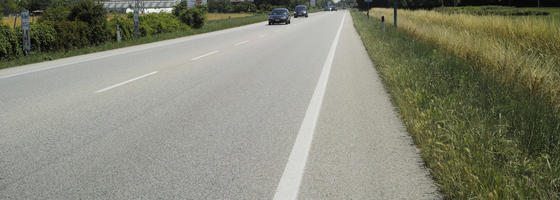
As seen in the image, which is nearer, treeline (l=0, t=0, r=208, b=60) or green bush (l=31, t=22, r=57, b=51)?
treeline (l=0, t=0, r=208, b=60)

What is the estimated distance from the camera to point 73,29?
60.3 ft

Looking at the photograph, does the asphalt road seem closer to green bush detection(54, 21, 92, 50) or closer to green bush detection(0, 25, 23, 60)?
green bush detection(0, 25, 23, 60)

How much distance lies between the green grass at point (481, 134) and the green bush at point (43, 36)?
1290 cm

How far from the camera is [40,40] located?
1648cm

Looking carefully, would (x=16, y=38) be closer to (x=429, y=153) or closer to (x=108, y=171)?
(x=108, y=171)

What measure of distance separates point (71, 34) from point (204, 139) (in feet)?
48.6

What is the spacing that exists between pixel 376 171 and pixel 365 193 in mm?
565

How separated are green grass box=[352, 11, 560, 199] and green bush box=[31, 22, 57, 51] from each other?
1290 cm

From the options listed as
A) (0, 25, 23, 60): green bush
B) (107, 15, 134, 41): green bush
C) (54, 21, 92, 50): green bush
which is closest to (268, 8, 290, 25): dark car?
(107, 15, 134, 41): green bush

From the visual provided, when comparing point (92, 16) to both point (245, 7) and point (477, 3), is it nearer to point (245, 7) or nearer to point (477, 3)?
point (477, 3)

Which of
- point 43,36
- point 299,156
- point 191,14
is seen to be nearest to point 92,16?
point 43,36

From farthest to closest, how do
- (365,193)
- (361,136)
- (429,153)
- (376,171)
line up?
(361,136) < (429,153) < (376,171) < (365,193)

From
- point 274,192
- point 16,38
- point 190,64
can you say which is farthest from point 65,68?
point 274,192

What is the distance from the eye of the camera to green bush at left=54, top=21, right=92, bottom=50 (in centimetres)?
1751
